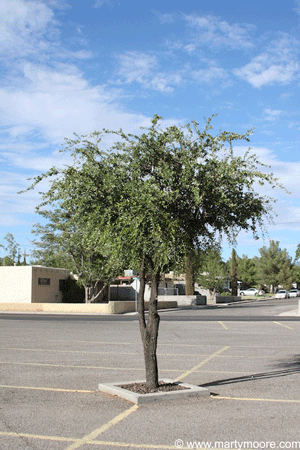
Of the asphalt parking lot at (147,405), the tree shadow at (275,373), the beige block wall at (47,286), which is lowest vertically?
the tree shadow at (275,373)

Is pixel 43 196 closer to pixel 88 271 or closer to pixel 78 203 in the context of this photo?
pixel 78 203

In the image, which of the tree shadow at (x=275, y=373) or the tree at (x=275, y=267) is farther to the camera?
the tree at (x=275, y=267)

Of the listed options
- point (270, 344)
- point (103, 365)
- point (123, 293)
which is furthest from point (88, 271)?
point (103, 365)

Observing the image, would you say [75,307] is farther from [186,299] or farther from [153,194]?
[153,194]

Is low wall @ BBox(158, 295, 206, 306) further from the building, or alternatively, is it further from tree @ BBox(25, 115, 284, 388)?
tree @ BBox(25, 115, 284, 388)

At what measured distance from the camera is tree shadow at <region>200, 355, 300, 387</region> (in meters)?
10.5

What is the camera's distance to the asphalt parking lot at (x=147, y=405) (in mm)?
6551

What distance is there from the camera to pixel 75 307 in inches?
1598

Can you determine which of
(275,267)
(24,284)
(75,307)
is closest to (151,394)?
(75,307)

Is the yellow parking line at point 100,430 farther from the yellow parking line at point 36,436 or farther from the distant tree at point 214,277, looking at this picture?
the distant tree at point 214,277

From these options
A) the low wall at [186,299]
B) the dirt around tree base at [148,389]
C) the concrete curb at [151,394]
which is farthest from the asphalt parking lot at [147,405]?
the low wall at [186,299]

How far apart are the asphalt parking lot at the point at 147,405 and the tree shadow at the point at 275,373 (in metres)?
0.02

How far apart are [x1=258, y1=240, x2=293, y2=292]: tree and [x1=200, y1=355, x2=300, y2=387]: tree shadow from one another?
90.4 meters

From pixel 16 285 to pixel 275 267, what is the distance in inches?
2677
